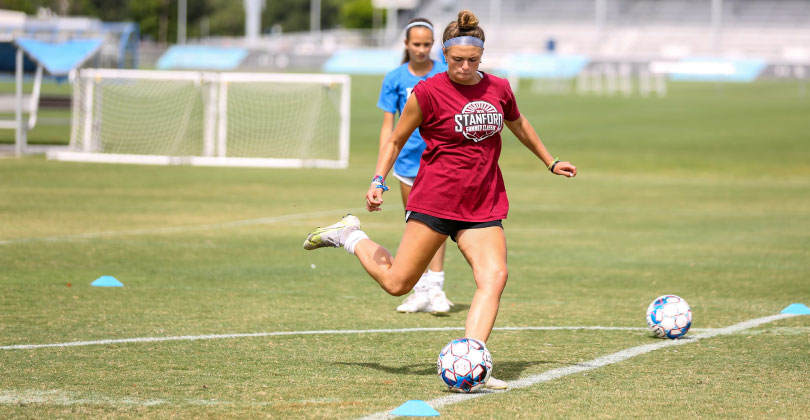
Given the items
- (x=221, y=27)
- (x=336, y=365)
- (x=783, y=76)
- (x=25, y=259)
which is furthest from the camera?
(x=221, y=27)

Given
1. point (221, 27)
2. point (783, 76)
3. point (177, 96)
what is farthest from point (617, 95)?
point (221, 27)

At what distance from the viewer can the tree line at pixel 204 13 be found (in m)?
121

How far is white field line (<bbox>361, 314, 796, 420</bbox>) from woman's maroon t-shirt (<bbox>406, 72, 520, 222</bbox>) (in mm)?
971

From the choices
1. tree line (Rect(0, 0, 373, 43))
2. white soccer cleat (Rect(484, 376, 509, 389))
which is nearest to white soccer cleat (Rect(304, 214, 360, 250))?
white soccer cleat (Rect(484, 376, 509, 389))

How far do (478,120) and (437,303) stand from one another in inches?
111

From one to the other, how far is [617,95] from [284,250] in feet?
152

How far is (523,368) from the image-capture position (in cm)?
662

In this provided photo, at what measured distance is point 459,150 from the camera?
20.5 ft

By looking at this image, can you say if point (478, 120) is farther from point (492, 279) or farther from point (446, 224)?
point (492, 279)

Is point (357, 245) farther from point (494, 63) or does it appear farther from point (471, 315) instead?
point (494, 63)

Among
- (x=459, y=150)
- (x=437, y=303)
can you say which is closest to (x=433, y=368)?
(x=459, y=150)

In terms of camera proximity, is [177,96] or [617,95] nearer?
[177,96]

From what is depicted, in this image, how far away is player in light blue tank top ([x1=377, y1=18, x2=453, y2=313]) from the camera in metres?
8.55

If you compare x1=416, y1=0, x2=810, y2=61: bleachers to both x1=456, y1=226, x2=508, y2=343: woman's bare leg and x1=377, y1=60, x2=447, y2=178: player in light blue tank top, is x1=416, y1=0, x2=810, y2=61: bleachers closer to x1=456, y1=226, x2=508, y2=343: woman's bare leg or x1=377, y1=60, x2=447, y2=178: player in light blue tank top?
x1=377, y1=60, x2=447, y2=178: player in light blue tank top
